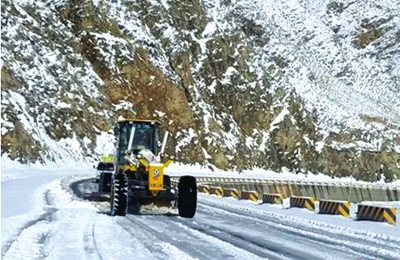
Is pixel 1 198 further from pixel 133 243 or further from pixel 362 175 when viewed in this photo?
pixel 362 175

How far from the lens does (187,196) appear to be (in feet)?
61.5

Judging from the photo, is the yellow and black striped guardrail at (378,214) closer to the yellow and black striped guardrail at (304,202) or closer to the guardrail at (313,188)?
the yellow and black striped guardrail at (304,202)

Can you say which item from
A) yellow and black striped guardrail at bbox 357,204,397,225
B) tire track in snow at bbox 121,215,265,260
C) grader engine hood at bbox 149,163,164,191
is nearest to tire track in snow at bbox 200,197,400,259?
tire track in snow at bbox 121,215,265,260

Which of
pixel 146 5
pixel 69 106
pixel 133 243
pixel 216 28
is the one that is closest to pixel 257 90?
pixel 216 28

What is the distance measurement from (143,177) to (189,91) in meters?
58.8

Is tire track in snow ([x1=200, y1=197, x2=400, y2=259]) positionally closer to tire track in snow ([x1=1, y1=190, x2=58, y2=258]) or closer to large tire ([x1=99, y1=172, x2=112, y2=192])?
large tire ([x1=99, y1=172, x2=112, y2=192])

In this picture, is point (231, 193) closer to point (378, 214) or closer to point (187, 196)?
point (378, 214)

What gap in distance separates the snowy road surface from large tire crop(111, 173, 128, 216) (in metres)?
0.29

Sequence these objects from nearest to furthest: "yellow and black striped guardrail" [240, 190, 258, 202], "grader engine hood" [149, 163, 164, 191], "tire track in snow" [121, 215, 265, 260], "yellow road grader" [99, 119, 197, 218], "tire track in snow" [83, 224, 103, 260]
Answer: "tire track in snow" [83, 224, 103, 260], "tire track in snow" [121, 215, 265, 260], "yellow road grader" [99, 119, 197, 218], "grader engine hood" [149, 163, 164, 191], "yellow and black striped guardrail" [240, 190, 258, 202]

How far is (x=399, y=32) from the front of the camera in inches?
4966

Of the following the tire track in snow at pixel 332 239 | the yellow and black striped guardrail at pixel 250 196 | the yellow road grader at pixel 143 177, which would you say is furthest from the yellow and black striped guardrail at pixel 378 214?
the yellow and black striped guardrail at pixel 250 196

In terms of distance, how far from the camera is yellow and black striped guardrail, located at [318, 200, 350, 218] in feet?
79.9

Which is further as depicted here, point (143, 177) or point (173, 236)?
point (143, 177)

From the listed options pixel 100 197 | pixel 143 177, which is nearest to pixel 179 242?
pixel 143 177
